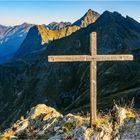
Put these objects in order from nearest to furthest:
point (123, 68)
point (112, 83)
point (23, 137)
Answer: point (23, 137)
point (112, 83)
point (123, 68)

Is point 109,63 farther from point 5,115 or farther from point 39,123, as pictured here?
point 39,123

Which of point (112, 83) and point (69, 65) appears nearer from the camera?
point (112, 83)

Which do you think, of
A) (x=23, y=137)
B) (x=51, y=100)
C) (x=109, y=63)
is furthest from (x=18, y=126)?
(x=51, y=100)

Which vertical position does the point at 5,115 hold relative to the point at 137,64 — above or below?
below

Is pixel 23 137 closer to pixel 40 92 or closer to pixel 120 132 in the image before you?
pixel 120 132

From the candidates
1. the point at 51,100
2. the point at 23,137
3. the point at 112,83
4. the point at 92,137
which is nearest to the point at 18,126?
the point at 23,137

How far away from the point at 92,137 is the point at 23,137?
499cm

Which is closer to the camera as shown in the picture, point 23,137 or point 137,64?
point 23,137

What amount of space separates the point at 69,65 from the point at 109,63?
203ft

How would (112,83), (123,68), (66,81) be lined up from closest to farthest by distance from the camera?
(112,83) < (123,68) < (66,81)

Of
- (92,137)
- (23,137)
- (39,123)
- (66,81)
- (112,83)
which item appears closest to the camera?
(92,137)

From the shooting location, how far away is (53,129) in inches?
858

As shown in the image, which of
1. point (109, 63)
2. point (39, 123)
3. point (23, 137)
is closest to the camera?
point (23, 137)

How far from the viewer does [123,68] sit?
411ft
